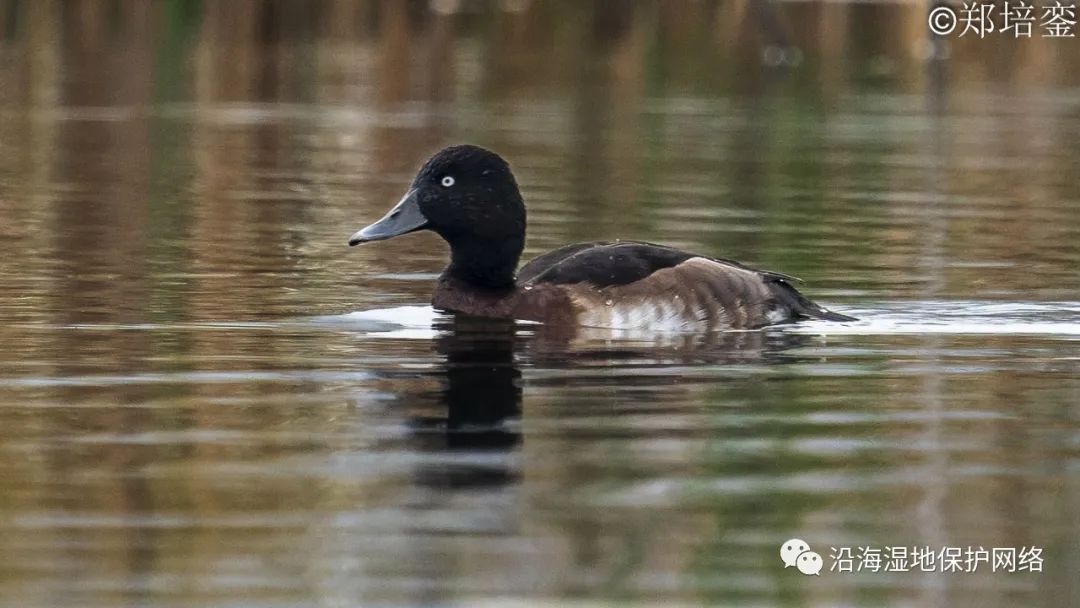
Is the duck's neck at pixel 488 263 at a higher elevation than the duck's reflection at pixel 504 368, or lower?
higher

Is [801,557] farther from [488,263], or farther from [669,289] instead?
[488,263]

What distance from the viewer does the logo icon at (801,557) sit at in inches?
244

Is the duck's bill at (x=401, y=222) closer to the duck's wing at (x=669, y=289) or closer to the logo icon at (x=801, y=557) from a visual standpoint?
the duck's wing at (x=669, y=289)

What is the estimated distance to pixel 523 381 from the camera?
921 centimetres

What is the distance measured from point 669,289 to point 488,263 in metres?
0.96

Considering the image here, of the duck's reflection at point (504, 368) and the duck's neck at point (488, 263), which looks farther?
the duck's neck at point (488, 263)

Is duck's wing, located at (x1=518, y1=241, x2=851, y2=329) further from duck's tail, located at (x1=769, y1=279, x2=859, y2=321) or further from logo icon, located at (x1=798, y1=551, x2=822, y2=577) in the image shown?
logo icon, located at (x1=798, y1=551, x2=822, y2=577)

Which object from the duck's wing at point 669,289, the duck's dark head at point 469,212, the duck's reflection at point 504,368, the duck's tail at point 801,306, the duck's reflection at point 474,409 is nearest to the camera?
the duck's reflection at point 474,409

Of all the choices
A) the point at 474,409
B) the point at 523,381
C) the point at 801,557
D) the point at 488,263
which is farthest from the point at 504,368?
the point at 801,557

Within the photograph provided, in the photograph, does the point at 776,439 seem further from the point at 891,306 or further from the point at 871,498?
the point at 891,306

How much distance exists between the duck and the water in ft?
0.62

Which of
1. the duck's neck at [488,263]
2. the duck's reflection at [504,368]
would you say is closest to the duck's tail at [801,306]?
the duck's reflection at [504,368]

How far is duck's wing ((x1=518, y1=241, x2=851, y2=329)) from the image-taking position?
10836 mm

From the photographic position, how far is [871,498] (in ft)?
23.2
